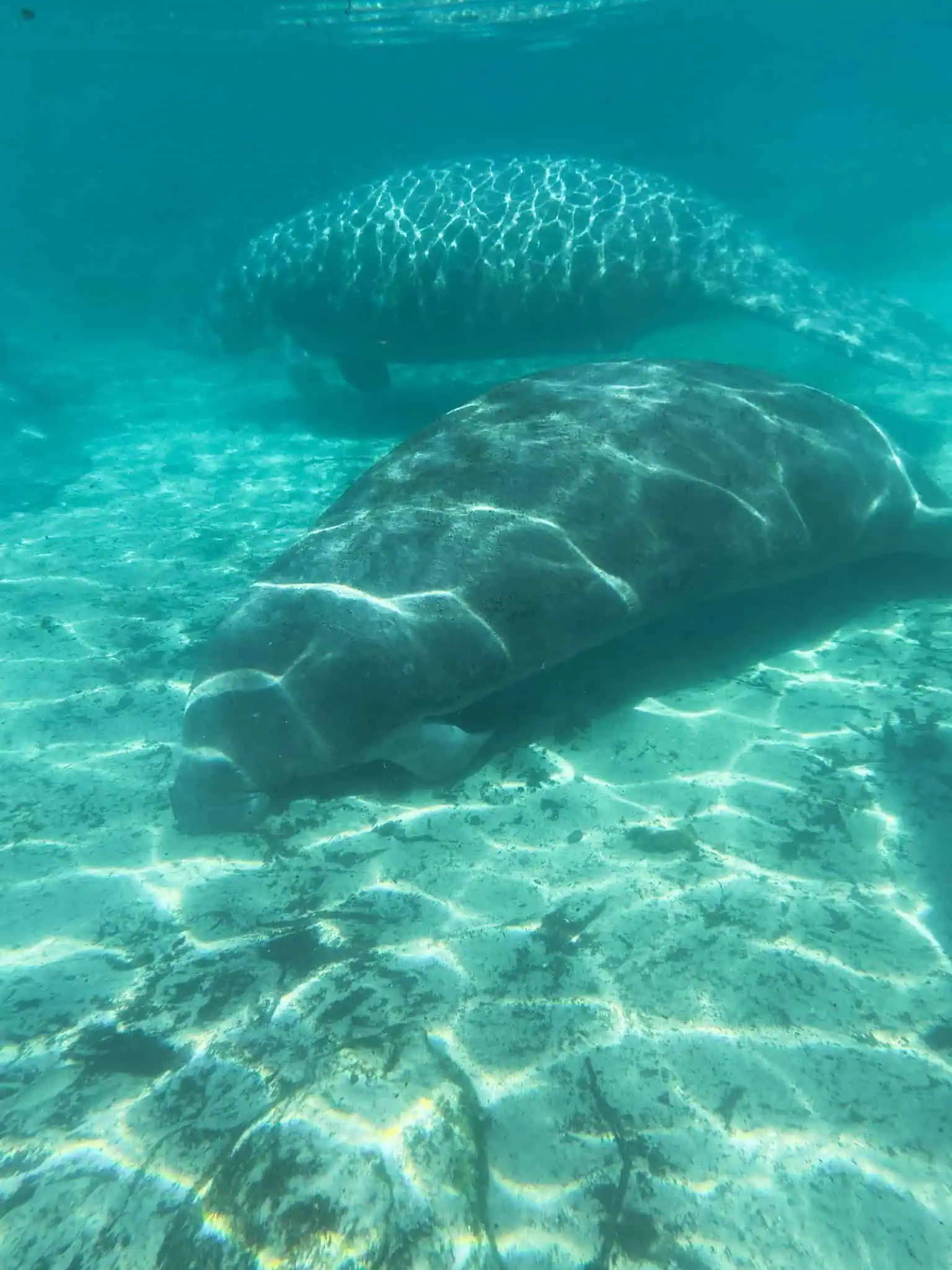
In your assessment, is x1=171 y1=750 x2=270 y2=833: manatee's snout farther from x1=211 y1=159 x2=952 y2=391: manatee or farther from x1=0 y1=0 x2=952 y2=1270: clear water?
x1=211 y1=159 x2=952 y2=391: manatee

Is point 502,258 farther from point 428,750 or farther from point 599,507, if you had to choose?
point 428,750

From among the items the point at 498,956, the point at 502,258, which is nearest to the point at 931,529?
the point at 498,956

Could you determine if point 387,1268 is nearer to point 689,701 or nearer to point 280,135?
point 689,701

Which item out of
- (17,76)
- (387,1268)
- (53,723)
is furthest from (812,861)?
(17,76)

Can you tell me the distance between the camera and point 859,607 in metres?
6.50

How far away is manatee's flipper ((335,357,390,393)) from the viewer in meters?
13.1

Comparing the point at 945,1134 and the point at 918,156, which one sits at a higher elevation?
the point at 918,156

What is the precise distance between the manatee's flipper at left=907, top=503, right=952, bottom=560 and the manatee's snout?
20.6ft

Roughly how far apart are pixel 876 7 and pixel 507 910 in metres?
38.0

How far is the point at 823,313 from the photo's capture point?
11.9 meters

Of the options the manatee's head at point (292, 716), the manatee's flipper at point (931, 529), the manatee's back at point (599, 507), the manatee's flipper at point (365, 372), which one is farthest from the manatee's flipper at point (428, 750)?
the manatee's flipper at point (365, 372)

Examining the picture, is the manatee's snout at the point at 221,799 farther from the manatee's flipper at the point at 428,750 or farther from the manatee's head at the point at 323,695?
the manatee's flipper at the point at 428,750

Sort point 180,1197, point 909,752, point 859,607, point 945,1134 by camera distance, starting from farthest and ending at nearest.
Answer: point 859,607, point 909,752, point 945,1134, point 180,1197

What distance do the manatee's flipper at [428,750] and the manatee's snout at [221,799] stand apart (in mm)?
877
